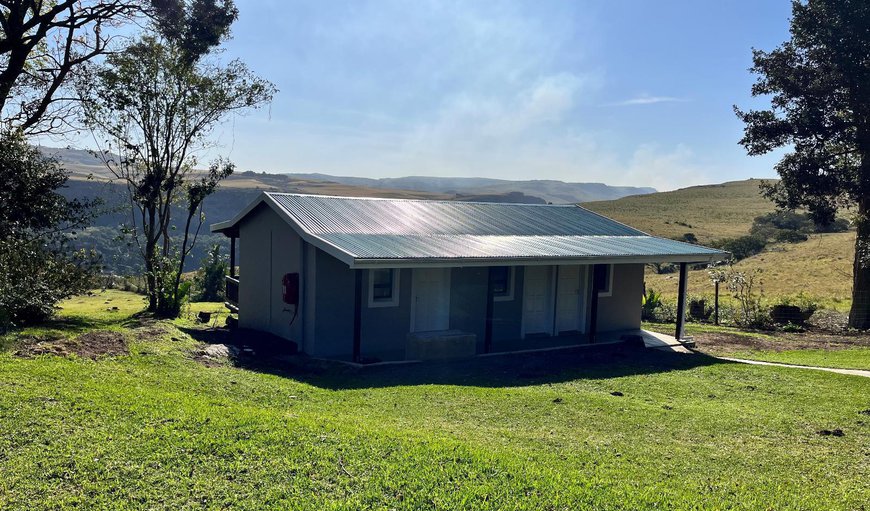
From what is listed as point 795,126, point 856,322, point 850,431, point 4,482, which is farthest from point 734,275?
point 4,482

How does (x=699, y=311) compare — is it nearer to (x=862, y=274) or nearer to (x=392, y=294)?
(x=862, y=274)

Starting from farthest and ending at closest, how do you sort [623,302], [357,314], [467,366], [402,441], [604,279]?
[623,302] → [604,279] → [467,366] → [357,314] → [402,441]

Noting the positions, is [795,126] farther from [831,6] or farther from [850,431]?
[850,431]

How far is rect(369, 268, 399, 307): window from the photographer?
13.4 m

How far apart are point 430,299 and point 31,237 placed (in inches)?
340

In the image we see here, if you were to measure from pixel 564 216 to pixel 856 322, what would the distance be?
10.3 meters

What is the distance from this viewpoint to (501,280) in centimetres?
1551

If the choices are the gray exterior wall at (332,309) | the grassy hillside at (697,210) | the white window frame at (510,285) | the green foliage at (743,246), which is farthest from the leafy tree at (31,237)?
the grassy hillside at (697,210)

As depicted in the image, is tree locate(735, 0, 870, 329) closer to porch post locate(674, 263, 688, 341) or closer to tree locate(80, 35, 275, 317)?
porch post locate(674, 263, 688, 341)

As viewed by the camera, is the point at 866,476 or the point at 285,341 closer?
the point at 866,476

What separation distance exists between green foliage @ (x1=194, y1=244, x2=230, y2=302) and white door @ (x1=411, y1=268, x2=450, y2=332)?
14115 mm

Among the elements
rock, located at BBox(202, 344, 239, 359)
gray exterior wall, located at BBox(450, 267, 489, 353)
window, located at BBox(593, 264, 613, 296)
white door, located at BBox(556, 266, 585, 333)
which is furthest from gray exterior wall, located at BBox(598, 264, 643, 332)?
rock, located at BBox(202, 344, 239, 359)

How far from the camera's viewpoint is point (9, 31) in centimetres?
1497

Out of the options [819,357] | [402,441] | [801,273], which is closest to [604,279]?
[819,357]
